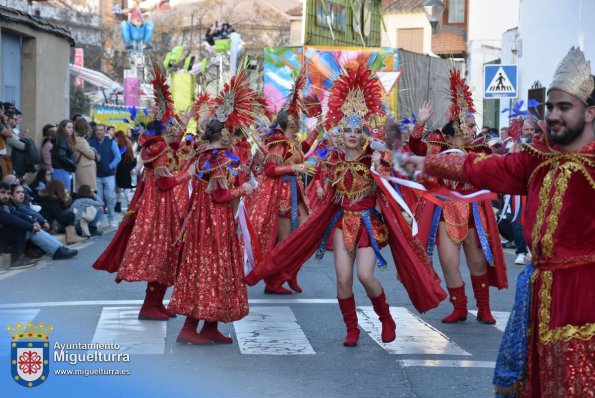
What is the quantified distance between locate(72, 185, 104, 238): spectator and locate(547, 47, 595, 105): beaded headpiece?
13430mm

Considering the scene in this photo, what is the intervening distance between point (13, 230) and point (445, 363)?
7.71 metres

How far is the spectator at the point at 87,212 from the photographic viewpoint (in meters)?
18.1

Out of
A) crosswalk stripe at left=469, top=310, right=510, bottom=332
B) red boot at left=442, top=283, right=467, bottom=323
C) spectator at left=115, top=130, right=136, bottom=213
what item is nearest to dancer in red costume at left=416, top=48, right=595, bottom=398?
crosswalk stripe at left=469, top=310, right=510, bottom=332

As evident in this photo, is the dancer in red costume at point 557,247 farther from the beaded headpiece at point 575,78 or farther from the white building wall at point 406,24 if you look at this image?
the white building wall at point 406,24

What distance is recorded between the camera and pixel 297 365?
A: 8.09 metres

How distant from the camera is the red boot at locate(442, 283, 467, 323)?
33.3ft

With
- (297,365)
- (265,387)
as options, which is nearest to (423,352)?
(297,365)

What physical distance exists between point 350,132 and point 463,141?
1.58 m

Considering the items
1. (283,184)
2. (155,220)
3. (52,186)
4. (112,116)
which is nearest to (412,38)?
(112,116)

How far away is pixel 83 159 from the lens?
19.3 m

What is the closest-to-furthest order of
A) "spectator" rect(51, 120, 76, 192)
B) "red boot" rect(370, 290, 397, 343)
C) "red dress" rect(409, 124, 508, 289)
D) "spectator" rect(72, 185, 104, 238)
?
"red boot" rect(370, 290, 397, 343)
"red dress" rect(409, 124, 508, 289)
"spectator" rect(72, 185, 104, 238)
"spectator" rect(51, 120, 76, 192)

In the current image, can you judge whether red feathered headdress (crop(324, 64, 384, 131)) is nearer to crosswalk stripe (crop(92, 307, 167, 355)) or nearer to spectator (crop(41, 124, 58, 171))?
crosswalk stripe (crop(92, 307, 167, 355))

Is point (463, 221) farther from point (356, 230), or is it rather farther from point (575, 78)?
point (575, 78)

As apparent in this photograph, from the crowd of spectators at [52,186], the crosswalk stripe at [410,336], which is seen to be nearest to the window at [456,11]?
the crowd of spectators at [52,186]
